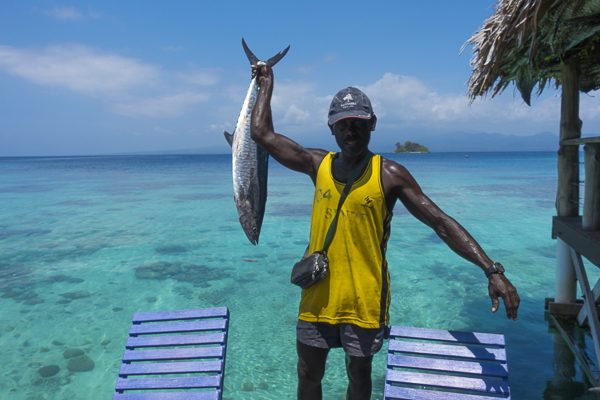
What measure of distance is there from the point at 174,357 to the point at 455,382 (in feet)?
7.14

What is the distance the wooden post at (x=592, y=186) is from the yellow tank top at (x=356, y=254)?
3.50 metres

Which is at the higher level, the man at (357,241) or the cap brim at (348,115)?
the cap brim at (348,115)

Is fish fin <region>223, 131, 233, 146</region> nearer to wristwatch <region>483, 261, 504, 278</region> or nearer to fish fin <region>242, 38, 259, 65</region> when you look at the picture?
fish fin <region>242, 38, 259, 65</region>

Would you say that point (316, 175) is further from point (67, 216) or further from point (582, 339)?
point (67, 216)

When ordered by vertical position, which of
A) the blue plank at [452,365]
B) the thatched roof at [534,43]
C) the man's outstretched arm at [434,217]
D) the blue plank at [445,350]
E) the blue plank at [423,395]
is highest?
the thatched roof at [534,43]

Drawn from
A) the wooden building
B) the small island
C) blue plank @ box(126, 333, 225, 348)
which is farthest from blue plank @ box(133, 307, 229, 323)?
the small island

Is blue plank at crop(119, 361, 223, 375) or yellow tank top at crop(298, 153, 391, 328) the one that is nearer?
yellow tank top at crop(298, 153, 391, 328)

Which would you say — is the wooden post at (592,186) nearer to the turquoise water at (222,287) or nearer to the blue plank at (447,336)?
the turquoise water at (222,287)

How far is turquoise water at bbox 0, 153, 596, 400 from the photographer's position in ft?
18.6

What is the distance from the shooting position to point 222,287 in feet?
30.4

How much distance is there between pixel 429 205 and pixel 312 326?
950mm

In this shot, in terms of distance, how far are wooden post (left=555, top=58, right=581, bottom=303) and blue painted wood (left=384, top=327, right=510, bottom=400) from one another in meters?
3.45

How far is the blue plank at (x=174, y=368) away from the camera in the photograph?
142 inches

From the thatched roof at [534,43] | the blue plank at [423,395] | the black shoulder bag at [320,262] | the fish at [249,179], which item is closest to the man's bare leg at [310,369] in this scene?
the black shoulder bag at [320,262]
